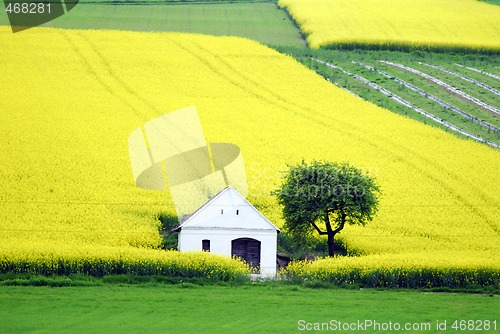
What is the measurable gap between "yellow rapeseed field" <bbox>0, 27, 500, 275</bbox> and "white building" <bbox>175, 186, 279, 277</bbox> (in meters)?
1.57

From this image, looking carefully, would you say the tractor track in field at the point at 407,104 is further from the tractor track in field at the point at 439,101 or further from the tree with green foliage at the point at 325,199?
the tree with green foliage at the point at 325,199

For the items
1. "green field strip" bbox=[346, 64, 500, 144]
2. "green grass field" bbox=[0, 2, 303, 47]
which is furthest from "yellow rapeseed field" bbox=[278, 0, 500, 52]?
"green field strip" bbox=[346, 64, 500, 144]

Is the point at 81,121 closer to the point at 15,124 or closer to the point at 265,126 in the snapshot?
the point at 15,124

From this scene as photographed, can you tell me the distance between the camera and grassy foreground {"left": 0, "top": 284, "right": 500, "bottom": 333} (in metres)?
29.2

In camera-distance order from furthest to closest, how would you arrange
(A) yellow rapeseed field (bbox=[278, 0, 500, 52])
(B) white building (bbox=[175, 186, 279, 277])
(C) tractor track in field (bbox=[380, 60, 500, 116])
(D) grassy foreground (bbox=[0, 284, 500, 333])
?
(A) yellow rapeseed field (bbox=[278, 0, 500, 52]) → (C) tractor track in field (bbox=[380, 60, 500, 116]) → (B) white building (bbox=[175, 186, 279, 277]) → (D) grassy foreground (bbox=[0, 284, 500, 333])

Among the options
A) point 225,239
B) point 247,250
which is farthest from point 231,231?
point 247,250

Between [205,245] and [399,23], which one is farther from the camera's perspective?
[399,23]

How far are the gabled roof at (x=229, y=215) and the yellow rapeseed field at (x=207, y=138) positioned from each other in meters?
1.87

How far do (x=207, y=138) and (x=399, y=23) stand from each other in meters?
31.7

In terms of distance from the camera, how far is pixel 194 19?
80812mm

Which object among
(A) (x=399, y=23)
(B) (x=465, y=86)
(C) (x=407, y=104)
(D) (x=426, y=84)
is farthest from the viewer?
(A) (x=399, y=23)

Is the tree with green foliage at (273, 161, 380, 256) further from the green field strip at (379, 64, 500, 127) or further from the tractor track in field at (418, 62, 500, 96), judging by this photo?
the tractor track in field at (418, 62, 500, 96)

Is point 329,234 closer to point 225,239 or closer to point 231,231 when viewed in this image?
point 231,231

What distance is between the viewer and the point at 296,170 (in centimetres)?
4131
